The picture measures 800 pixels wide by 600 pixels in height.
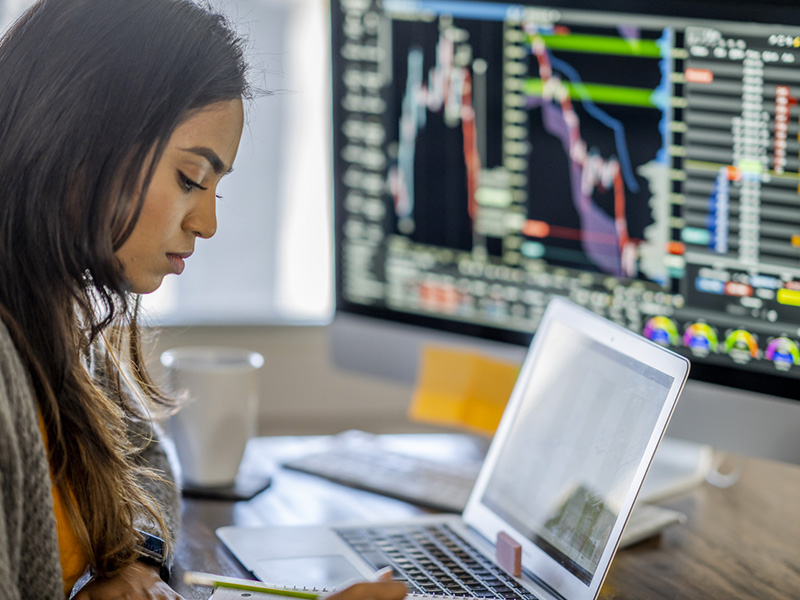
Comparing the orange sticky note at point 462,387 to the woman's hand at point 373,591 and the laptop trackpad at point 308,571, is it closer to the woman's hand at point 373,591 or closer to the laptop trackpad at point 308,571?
the laptop trackpad at point 308,571

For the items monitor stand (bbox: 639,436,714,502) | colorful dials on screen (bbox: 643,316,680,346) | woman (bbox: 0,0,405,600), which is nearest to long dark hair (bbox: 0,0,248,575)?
woman (bbox: 0,0,405,600)

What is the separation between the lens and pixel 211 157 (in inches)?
29.5

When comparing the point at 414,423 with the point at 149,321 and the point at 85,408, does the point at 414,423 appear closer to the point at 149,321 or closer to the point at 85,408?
the point at 149,321

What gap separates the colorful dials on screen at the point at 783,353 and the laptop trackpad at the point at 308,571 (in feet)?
1.43

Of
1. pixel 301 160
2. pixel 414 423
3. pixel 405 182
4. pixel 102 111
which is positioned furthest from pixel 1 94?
pixel 414 423

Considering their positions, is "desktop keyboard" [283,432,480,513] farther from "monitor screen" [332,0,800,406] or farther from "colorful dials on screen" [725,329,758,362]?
"colorful dials on screen" [725,329,758,362]

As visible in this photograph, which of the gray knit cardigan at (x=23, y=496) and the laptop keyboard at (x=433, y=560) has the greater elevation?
the gray knit cardigan at (x=23, y=496)

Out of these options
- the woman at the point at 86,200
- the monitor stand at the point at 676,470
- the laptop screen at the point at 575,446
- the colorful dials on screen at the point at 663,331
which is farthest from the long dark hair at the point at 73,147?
the monitor stand at the point at 676,470

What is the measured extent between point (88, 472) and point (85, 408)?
5 centimetres

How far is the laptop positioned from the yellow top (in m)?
0.14

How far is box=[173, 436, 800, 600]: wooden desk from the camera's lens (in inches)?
32.8

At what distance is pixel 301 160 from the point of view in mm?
2156

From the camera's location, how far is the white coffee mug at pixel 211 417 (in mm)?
A: 1013

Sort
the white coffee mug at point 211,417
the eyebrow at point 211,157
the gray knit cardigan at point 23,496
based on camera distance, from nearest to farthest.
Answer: the gray knit cardigan at point 23,496 → the eyebrow at point 211,157 → the white coffee mug at point 211,417
